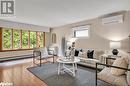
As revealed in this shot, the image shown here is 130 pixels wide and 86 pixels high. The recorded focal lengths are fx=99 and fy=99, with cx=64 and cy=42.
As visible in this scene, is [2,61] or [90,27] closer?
[90,27]

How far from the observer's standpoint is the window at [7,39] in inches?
221

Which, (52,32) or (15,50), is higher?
(52,32)

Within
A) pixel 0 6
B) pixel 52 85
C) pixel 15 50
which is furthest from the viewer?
pixel 15 50

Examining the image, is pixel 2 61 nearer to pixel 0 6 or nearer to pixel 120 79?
pixel 0 6

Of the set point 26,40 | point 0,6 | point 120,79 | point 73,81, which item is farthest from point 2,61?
point 120,79

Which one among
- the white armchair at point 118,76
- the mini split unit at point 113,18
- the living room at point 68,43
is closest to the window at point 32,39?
the living room at point 68,43

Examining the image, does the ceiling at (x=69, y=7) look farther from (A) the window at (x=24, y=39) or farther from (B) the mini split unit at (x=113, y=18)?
(A) the window at (x=24, y=39)

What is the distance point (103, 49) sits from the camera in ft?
14.1

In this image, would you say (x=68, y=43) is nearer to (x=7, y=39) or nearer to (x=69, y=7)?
(x=69, y=7)

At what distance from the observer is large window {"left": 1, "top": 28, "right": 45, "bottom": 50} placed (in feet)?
18.6

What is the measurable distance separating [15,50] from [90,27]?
4.50 metres

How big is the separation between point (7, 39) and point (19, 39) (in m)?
0.69

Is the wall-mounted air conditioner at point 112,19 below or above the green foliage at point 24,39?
above

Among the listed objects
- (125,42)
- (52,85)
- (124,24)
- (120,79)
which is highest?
(124,24)
